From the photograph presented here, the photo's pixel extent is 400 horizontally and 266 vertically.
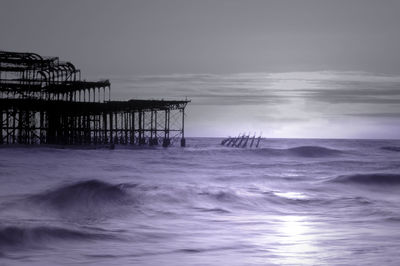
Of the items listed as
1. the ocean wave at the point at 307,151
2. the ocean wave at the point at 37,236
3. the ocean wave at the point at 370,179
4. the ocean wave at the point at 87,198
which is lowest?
the ocean wave at the point at 307,151

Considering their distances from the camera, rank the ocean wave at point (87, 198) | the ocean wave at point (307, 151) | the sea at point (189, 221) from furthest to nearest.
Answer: the ocean wave at point (307, 151)
the ocean wave at point (87, 198)
the sea at point (189, 221)

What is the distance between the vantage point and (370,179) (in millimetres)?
30984

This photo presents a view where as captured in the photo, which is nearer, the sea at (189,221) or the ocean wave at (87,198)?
the sea at (189,221)

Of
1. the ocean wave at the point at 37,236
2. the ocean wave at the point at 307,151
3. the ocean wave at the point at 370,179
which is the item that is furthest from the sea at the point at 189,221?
the ocean wave at the point at 307,151

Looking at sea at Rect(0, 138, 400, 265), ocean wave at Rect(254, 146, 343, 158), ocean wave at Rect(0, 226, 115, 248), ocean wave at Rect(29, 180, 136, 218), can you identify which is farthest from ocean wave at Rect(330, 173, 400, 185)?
ocean wave at Rect(254, 146, 343, 158)

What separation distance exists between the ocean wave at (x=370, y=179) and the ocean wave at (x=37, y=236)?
19.5m

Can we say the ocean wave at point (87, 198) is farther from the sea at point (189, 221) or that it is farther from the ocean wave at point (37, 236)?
the ocean wave at point (37, 236)

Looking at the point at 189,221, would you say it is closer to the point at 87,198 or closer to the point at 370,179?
the point at 87,198

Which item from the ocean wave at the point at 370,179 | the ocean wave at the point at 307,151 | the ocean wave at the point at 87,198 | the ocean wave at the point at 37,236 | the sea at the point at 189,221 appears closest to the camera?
the sea at the point at 189,221

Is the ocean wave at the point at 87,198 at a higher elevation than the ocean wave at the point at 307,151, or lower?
higher

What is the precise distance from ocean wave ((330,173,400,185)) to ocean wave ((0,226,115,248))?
19476 mm

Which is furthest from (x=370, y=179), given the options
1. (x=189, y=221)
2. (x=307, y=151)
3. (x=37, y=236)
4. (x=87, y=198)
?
(x=307, y=151)

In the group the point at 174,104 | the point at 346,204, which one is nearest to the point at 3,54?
the point at 174,104

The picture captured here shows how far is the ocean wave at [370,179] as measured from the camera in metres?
30.0
